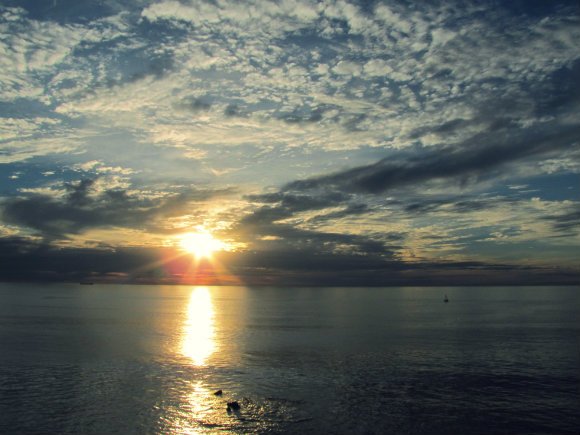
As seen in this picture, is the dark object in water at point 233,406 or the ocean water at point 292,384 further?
the dark object in water at point 233,406

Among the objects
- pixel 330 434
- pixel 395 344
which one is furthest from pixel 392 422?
pixel 395 344

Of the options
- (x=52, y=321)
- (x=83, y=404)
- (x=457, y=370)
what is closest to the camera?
(x=83, y=404)

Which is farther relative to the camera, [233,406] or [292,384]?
[292,384]

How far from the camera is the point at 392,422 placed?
143ft

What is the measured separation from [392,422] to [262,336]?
6515 cm

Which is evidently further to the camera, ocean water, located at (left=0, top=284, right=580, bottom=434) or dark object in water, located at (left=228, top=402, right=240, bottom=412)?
dark object in water, located at (left=228, top=402, right=240, bottom=412)

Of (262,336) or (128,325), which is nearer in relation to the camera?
(262,336)

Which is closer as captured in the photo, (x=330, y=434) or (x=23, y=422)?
(x=330, y=434)

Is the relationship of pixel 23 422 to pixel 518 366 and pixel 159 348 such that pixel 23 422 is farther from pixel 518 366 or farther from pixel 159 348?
pixel 518 366

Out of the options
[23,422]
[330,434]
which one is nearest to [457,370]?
[330,434]

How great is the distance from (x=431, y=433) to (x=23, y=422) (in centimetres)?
3799

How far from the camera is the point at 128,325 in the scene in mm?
131000

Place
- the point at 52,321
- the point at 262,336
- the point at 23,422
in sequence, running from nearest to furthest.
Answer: the point at 23,422 → the point at 262,336 → the point at 52,321

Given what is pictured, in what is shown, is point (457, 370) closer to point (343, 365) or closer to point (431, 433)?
point (343, 365)
